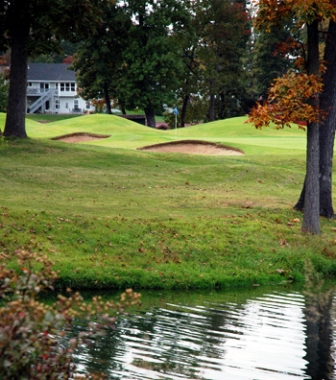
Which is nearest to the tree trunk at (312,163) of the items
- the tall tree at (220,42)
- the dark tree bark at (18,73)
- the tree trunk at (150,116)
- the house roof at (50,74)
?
the dark tree bark at (18,73)

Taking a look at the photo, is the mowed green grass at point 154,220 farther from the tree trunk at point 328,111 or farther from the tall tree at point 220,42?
the tall tree at point 220,42

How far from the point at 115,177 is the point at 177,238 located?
29.4 ft

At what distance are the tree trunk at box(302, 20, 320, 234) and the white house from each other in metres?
94.9

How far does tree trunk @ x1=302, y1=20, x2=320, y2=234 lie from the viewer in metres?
19.3

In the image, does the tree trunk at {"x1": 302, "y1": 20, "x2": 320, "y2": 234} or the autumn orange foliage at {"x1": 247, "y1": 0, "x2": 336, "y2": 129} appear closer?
the autumn orange foliage at {"x1": 247, "y1": 0, "x2": 336, "y2": 129}

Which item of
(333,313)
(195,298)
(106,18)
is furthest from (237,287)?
(106,18)

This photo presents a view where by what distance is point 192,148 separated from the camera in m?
38.0

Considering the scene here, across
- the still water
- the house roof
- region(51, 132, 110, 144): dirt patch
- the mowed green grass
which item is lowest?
the still water

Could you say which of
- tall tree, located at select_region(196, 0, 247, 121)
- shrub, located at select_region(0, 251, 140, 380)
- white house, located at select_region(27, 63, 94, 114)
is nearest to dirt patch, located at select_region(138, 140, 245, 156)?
shrub, located at select_region(0, 251, 140, 380)

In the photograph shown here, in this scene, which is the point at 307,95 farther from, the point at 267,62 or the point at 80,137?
the point at 267,62

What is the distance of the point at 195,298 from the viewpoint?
51.1ft

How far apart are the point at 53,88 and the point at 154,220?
9906 centimetres

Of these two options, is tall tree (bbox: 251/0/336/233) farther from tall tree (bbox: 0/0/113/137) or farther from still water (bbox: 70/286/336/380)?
tall tree (bbox: 0/0/113/137)

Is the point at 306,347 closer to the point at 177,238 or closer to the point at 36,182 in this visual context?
the point at 177,238
